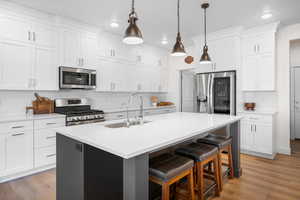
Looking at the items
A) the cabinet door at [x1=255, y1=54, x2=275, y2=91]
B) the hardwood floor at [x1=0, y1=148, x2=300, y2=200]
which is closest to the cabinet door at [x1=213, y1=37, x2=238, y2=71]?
the cabinet door at [x1=255, y1=54, x2=275, y2=91]

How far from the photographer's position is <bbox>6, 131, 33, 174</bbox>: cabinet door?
2.65 meters

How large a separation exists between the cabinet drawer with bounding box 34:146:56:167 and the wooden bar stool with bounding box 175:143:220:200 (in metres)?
2.25

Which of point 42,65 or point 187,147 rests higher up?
point 42,65

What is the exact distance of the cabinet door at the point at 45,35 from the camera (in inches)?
124

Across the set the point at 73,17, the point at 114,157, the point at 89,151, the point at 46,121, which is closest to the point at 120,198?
the point at 114,157

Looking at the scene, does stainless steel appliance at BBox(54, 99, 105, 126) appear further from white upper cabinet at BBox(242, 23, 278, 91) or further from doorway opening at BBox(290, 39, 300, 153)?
doorway opening at BBox(290, 39, 300, 153)

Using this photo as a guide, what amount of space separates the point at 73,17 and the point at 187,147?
125 inches

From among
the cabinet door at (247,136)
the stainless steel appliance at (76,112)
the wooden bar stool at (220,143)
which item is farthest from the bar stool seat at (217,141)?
the stainless steel appliance at (76,112)

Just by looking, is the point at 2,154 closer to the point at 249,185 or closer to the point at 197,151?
the point at 197,151

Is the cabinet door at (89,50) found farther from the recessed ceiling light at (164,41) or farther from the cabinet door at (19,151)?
the recessed ceiling light at (164,41)

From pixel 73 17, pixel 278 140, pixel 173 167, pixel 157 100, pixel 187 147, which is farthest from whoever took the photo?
pixel 157 100

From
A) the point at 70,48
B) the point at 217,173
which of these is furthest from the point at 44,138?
the point at 217,173

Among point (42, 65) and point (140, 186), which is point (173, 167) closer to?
point (140, 186)

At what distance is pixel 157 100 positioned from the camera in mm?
5785
